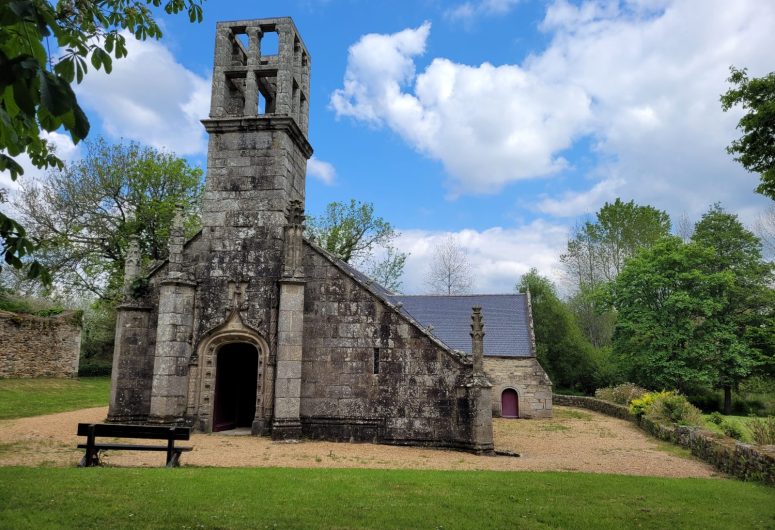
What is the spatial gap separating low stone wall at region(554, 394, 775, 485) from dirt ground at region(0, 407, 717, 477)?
0.32 m

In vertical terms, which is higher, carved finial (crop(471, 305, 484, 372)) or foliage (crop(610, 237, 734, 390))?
foliage (crop(610, 237, 734, 390))

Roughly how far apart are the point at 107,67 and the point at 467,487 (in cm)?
714

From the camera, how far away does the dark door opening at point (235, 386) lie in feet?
45.7

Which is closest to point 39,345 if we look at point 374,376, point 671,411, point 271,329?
point 271,329

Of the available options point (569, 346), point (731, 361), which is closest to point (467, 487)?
point (731, 361)

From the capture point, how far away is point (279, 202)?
1395 cm

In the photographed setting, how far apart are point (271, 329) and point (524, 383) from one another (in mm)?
15316

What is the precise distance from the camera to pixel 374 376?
12.9 m

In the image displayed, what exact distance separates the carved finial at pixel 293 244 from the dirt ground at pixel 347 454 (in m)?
3.99

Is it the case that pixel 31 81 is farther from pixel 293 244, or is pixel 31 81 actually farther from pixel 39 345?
pixel 39 345

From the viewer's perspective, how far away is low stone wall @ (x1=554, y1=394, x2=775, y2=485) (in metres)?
9.72

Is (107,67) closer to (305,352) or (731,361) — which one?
(305,352)

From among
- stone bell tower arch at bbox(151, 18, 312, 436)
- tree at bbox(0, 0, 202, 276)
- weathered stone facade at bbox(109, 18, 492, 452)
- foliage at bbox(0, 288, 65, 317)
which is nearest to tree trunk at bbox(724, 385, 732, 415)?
weathered stone facade at bbox(109, 18, 492, 452)

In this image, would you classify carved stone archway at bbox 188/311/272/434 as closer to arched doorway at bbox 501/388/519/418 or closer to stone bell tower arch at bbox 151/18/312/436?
stone bell tower arch at bbox 151/18/312/436
